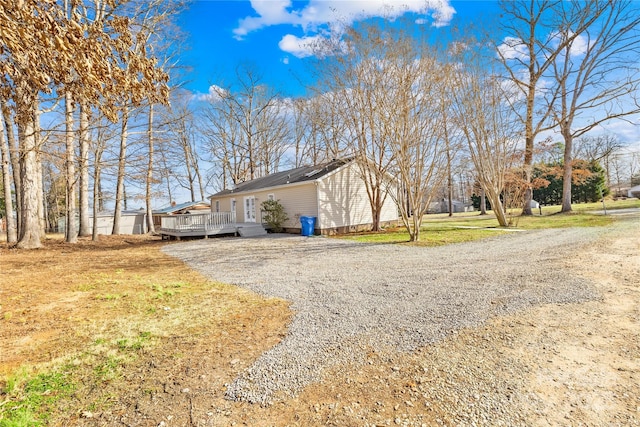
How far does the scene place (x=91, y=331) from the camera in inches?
137

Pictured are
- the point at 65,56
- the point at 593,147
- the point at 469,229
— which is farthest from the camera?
the point at 593,147

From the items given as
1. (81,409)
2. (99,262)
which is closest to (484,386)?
(81,409)

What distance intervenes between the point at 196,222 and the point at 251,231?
2.94 meters

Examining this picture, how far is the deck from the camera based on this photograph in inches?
619

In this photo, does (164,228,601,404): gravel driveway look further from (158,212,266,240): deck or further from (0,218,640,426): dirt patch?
(158,212,266,240): deck

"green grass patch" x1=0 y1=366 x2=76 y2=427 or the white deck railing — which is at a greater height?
the white deck railing

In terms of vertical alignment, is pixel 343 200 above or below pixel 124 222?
above

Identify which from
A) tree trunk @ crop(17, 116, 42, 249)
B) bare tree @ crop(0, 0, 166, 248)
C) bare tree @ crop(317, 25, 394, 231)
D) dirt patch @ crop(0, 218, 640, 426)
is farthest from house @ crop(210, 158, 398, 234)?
bare tree @ crop(0, 0, 166, 248)

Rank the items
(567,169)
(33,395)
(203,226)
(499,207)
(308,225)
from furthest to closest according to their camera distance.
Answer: (567,169) < (203,226) < (499,207) < (308,225) < (33,395)

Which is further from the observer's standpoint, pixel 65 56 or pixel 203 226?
pixel 203 226

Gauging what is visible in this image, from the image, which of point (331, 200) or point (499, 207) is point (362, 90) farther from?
point (499, 207)

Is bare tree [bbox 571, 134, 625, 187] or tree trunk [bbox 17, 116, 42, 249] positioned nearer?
tree trunk [bbox 17, 116, 42, 249]

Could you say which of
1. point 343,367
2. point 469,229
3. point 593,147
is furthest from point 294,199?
point 593,147

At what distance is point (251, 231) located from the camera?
53.6ft
